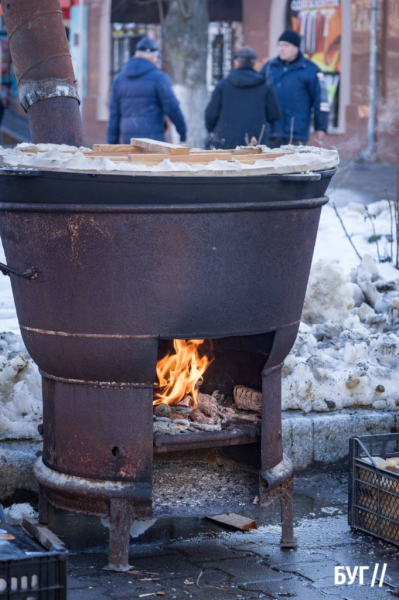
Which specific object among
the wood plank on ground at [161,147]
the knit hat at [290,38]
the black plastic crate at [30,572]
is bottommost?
the black plastic crate at [30,572]

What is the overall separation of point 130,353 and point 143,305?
0.18 m

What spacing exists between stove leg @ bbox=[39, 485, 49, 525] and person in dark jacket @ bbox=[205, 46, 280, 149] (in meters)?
5.60

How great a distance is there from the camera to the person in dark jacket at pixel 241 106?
30.6ft

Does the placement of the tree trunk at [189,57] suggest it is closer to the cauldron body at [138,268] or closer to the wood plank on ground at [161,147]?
the wood plank on ground at [161,147]

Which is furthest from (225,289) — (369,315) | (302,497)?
(369,315)

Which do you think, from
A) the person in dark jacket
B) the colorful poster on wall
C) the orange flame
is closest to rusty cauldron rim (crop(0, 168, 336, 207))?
the orange flame

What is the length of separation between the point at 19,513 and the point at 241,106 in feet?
18.8

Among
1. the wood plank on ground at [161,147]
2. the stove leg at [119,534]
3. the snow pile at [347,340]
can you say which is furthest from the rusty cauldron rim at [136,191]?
the snow pile at [347,340]

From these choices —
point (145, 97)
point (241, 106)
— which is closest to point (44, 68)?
point (241, 106)

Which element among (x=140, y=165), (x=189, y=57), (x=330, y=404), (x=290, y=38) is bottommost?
(x=330, y=404)

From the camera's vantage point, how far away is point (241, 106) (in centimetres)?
938

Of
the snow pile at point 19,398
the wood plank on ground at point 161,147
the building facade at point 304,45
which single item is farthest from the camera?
the building facade at point 304,45

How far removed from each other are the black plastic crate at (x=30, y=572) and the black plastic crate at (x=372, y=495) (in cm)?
158

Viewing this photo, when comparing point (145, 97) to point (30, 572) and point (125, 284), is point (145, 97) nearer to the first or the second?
point (125, 284)
